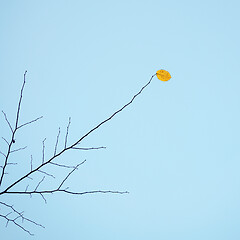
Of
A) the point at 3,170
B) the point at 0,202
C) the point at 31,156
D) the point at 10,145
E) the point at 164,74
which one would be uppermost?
the point at 164,74

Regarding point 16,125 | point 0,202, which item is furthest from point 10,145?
point 0,202

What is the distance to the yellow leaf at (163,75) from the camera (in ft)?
6.18

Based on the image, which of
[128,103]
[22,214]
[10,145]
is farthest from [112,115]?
[22,214]

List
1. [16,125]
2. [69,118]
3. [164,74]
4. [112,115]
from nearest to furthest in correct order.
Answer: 1. [112,115]
2. [16,125]
3. [69,118]
4. [164,74]

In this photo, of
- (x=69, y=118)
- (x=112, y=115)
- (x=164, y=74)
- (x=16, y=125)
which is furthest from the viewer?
(x=164, y=74)

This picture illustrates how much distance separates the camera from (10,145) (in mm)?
1589

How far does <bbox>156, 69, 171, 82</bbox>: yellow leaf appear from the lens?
1883 mm

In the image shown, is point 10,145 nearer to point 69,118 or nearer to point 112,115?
point 69,118

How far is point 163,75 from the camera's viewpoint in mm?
1922

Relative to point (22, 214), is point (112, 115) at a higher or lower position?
higher

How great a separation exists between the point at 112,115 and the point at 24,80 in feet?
1.90

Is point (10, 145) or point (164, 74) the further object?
point (164, 74)

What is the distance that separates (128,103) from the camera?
1494mm

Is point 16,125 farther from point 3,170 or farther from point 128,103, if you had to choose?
point 128,103
